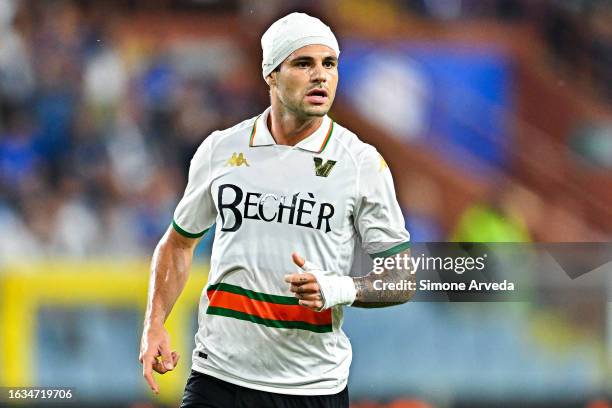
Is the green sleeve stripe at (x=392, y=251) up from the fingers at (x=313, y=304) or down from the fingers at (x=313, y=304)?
up

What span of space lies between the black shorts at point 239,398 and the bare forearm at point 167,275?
0.26 m

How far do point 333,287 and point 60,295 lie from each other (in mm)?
2912

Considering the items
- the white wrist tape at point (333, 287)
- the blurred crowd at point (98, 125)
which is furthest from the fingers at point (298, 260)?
the blurred crowd at point (98, 125)

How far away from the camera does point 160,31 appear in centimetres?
582

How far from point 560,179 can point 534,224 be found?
0.31 meters

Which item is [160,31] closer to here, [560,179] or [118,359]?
[118,359]

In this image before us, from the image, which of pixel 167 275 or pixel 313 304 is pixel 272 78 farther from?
pixel 313 304

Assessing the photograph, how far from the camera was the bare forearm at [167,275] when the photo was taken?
345 centimetres

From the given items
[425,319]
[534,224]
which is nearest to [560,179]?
[534,224]

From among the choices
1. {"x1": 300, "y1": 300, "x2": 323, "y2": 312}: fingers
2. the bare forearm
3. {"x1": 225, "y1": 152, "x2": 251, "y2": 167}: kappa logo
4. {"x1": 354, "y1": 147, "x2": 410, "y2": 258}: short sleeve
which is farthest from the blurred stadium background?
{"x1": 300, "y1": 300, "x2": 323, "y2": 312}: fingers

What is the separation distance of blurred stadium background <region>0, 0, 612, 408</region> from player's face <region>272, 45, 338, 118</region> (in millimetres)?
2375

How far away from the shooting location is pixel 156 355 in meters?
3.28

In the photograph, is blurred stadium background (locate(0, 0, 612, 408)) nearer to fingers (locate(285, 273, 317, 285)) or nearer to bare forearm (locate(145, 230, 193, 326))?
bare forearm (locate(145, 230, 193, 326))

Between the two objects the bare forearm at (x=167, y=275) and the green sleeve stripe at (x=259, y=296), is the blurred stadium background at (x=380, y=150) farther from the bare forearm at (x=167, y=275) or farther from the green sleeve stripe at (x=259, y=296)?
the green sleeve stripe at (x=259, y=296)
